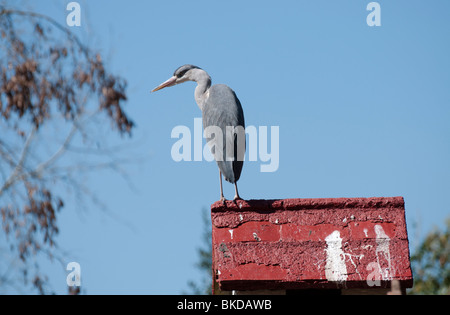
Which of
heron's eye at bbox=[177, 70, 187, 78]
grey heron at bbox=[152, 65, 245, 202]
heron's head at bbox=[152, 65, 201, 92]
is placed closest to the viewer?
grey heron at bbox=[152, 65, 245, 202]

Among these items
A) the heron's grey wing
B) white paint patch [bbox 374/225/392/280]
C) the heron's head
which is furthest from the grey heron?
white paint patch [bbox 374/225/392/280]

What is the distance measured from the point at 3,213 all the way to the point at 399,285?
714 cm

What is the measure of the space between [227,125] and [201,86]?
4.22 ft

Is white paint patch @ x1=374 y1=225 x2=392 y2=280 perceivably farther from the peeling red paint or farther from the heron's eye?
the heron's eye

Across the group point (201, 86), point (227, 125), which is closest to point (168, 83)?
point (201, 86)

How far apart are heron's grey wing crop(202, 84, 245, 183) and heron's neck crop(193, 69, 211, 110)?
12.9 inches

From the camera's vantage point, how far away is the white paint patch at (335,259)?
420 cm

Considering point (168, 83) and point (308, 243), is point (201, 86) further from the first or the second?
point (308, 243)

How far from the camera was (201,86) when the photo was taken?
7.57 meters

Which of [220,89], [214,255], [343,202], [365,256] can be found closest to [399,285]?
[365,256]

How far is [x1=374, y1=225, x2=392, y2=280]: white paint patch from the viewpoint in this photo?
13.8 ft

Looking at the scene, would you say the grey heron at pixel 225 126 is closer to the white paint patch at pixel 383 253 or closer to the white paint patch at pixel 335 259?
the white paint patch at pixel 335 259
